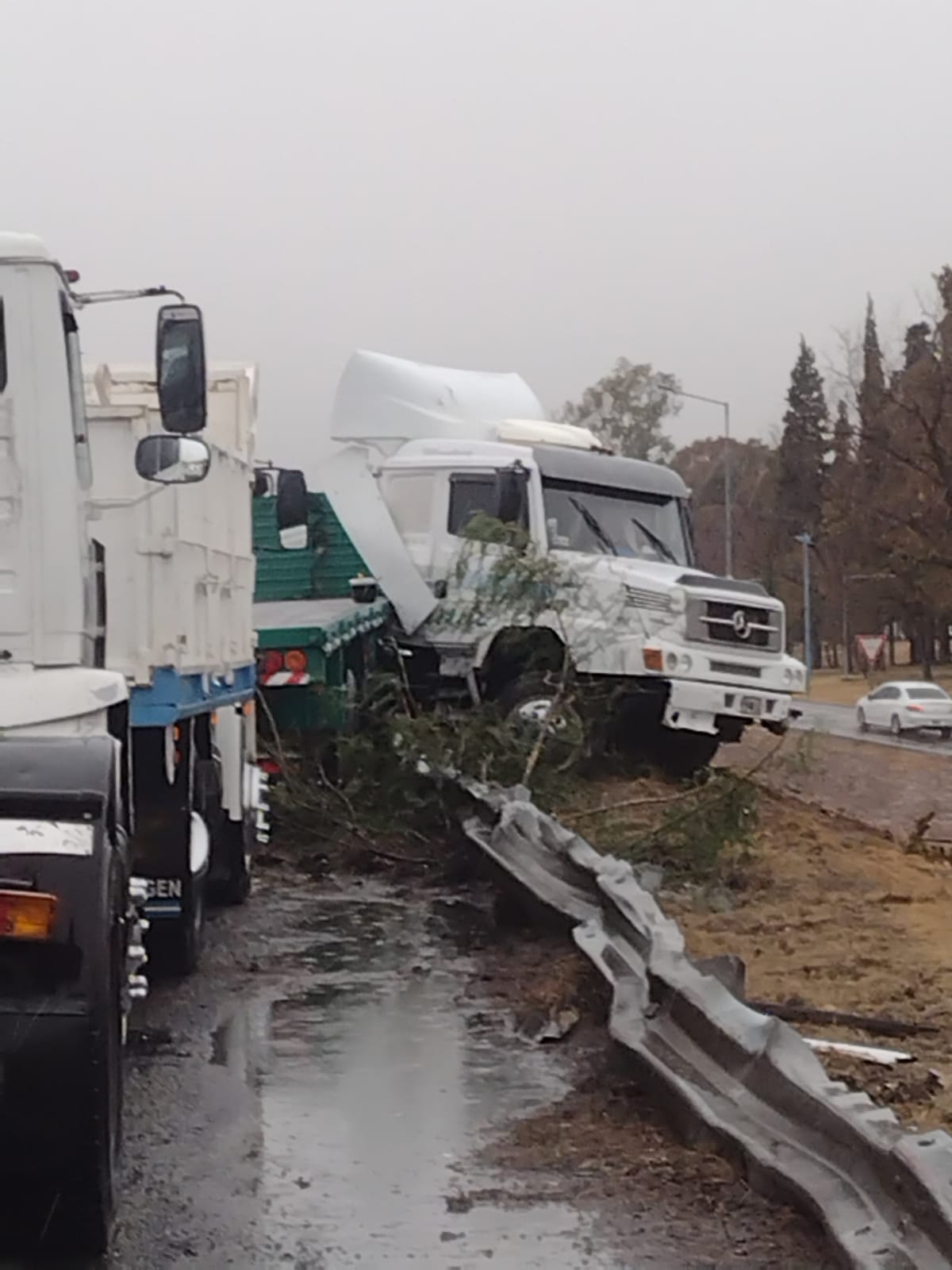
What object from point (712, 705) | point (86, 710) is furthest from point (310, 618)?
point (86, 710)

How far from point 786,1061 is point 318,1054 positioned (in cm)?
261

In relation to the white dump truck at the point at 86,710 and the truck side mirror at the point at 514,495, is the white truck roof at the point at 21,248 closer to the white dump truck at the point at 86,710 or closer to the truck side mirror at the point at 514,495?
the white dump truck at the point at 86,710

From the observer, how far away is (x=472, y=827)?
1184 cm

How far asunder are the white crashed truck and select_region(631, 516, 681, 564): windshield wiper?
20 mm

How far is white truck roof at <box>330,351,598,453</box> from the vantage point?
20.1 meters

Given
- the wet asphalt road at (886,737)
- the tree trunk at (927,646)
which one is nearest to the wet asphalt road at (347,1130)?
the wet asphalt road at (886,737)

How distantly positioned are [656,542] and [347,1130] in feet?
43.4

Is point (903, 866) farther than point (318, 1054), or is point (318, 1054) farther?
point (903, 866)

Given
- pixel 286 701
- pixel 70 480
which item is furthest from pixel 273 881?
pixel 70 480

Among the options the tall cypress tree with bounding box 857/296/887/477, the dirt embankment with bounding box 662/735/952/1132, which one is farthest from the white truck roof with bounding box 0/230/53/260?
→ the tall cypress tree with bounding box 857/296/887/477

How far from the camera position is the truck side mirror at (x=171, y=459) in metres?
6.43

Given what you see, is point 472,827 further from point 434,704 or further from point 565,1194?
point 565,1194

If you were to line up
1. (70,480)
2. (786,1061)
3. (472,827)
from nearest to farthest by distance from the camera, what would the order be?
(786,1061)
(70,480)
(472,827)

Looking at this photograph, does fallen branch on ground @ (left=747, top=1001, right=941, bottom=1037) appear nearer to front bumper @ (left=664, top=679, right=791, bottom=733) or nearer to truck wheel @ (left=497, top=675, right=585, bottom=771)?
truck wheel @ (left=497, top=675, right=585, bottom=771)
